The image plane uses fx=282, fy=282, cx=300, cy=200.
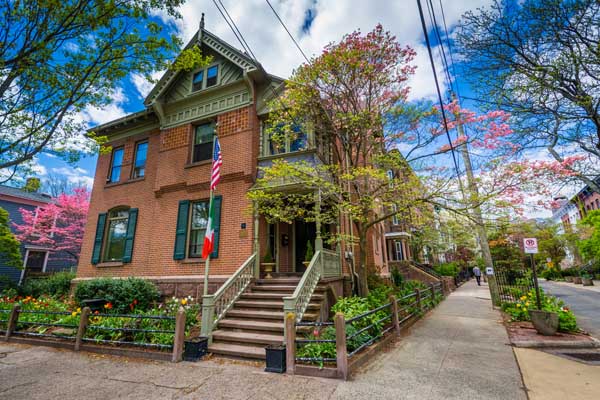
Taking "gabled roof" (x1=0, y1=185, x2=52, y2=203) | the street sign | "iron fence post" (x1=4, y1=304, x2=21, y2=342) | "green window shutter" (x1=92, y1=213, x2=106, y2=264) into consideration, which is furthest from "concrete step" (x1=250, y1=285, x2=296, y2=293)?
"gabled roof" (x1=0, y1=185, x2=52, y2=203)

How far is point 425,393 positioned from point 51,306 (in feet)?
39.5

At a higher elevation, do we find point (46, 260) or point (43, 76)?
point (43, 76)

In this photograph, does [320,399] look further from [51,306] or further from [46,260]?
[46,260]

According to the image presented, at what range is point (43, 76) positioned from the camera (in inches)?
279

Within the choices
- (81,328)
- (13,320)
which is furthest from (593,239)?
(13,320)

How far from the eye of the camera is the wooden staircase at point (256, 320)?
6.06 metres

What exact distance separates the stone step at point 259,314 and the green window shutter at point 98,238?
8.21 meters

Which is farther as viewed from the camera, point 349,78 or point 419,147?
point 419,147

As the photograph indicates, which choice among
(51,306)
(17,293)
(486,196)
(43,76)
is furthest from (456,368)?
(17,293)

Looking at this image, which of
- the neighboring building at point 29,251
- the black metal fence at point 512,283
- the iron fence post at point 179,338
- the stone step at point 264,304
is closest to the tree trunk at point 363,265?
the stone step at point 264,304

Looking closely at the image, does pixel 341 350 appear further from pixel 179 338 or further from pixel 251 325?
pixel 179 338

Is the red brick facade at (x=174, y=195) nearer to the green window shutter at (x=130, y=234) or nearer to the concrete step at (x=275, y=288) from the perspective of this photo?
the green window shutter at (x=130, y=234)

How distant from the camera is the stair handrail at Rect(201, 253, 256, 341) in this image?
6516 millimetres

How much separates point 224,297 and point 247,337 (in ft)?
5.16
